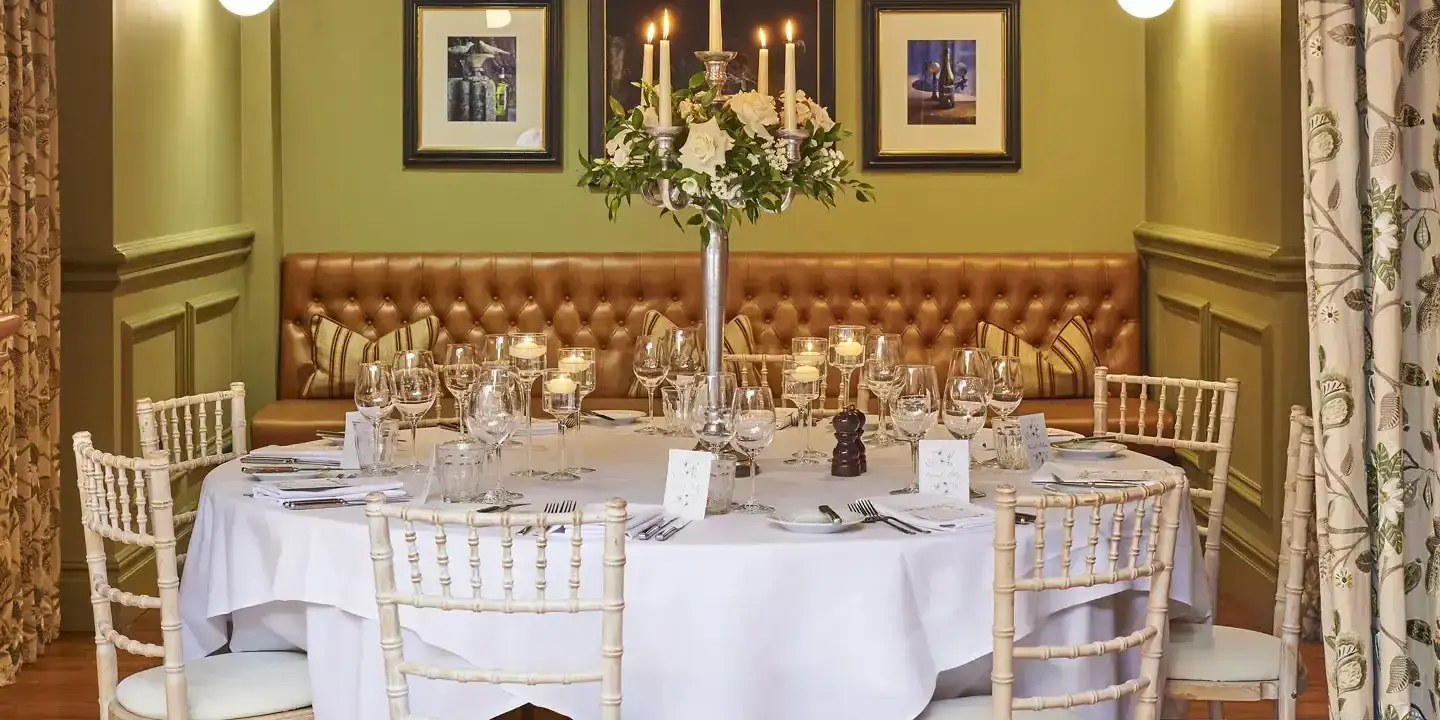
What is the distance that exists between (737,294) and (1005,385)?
2.92 m

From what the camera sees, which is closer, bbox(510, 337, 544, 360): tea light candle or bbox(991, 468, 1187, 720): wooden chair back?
bbox(991, 468, 1187, 720): wooden chair back

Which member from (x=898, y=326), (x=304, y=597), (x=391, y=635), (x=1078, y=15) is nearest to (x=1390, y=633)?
(x=391, y=635)

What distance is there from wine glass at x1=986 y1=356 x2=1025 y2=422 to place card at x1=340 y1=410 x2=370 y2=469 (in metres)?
1.31

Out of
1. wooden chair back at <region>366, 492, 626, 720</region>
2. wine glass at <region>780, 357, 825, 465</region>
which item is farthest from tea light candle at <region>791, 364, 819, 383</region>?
wooden chair back at <region>366, 492, 626, 720</region>

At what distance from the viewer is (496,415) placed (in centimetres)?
305

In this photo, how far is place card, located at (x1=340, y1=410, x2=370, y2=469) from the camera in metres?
3.34

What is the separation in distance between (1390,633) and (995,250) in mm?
3873

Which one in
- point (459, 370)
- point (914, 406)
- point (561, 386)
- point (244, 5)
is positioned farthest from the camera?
point (244, 5)

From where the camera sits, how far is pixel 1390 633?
2.60m

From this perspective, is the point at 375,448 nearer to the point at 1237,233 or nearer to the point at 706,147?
the point at 706,147

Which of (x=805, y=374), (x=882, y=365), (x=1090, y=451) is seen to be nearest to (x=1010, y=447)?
(x=1090, y=451)

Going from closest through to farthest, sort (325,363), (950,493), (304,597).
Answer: (304,597), (950,493), (325,363)

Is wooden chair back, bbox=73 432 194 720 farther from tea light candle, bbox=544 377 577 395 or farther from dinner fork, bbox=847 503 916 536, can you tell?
dinner fork, bbox=847 503 916 536

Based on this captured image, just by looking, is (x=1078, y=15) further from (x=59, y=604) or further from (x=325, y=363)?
(x=59, y=604)
